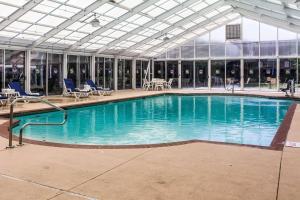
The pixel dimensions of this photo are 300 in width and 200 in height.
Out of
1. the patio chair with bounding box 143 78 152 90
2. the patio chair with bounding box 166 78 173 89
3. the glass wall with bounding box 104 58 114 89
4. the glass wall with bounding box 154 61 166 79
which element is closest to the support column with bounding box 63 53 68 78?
the glass wall with bounding box 104 58 114 89

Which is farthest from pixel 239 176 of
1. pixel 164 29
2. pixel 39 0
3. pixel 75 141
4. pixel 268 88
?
pixel 268 88

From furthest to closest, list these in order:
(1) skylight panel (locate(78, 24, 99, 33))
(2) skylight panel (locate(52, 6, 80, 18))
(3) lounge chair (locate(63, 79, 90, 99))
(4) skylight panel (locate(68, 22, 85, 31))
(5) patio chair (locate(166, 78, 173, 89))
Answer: (5) patio chair (locate(166, 78, 173, 89)) < (3) lounge chair (locate(63, 79, 90, 99)) < (1) skylight panel (locate(78, 24, 99, 33)) < (4) skylight panel (locate(68, 22, 85, 31)) < (2) skylight panel (locate(52, 6, 80, 18))

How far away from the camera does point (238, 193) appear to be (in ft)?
9.57

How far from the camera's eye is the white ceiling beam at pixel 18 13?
10.6 m

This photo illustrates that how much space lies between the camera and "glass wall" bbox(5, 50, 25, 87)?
13875 mm

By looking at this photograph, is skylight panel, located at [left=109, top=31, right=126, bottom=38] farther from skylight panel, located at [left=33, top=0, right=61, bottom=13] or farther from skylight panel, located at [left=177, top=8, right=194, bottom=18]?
skylight panel, located at [left=33, top=0, right=61, bottom=13]

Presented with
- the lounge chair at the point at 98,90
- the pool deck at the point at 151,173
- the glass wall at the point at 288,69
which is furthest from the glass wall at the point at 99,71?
the pool deck at the point at 151,173

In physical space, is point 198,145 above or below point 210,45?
below

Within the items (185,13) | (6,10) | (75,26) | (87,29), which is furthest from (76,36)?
(185,13)

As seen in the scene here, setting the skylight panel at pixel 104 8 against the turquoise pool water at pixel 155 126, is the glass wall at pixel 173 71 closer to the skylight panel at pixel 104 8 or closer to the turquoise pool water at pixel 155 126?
the skylight panel at pixel 104 8

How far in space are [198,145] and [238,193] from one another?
2.07m

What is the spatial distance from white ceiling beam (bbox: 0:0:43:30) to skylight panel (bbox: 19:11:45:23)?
443 mm

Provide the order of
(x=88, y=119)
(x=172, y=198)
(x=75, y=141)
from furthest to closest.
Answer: (x=88, y=119), (x=75, y=141), (x=172, y=198)

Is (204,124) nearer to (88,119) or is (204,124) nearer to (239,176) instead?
(88,119)
